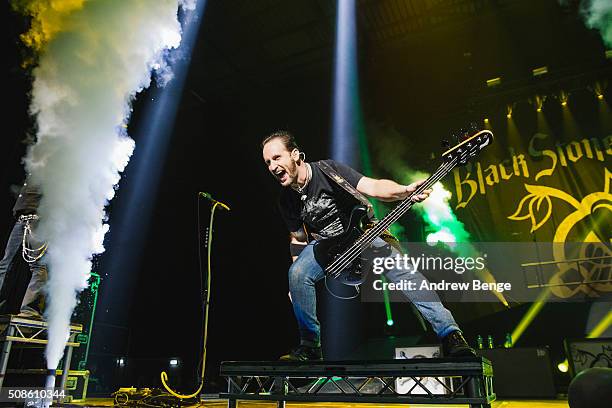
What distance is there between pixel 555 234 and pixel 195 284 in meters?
6.54

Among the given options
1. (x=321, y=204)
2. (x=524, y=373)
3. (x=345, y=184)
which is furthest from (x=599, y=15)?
(x=321, y=204)

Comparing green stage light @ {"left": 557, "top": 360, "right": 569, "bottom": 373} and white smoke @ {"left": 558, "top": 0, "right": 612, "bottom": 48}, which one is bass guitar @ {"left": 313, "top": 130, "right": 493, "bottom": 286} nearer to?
green stage light @ {"left": 557, "top": 360, "right": 569, "bottom": 373}

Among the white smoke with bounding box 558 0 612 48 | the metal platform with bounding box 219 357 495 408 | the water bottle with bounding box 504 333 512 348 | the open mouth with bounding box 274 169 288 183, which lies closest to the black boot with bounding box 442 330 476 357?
the metal platform with bounding box 219 357 495 408

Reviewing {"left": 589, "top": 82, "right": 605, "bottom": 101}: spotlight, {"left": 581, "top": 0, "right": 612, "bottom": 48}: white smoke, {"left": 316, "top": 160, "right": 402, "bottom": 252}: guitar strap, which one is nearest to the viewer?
{"left": 316, "top": 160, "right": 402, "bottom": 252}: guitar strap

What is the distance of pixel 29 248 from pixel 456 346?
14.4 ft

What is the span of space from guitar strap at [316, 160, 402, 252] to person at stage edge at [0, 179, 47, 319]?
3183 mm

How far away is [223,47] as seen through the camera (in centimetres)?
790

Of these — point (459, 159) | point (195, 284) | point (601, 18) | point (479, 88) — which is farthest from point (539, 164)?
point (195, 284)

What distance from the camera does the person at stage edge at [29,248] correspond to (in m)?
4.30

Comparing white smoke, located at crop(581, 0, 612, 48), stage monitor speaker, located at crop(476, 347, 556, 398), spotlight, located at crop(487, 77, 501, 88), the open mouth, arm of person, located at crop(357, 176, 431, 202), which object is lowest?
stage monitor speaker, located at crop(476, 347, 556, 398)

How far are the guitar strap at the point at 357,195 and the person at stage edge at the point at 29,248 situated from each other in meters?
3.18

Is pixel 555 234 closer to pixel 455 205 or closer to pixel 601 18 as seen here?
pixel 455 205

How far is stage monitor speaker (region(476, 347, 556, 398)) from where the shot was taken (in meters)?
5.46

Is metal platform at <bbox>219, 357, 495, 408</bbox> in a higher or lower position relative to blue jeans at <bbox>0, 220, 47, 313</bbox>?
lower
